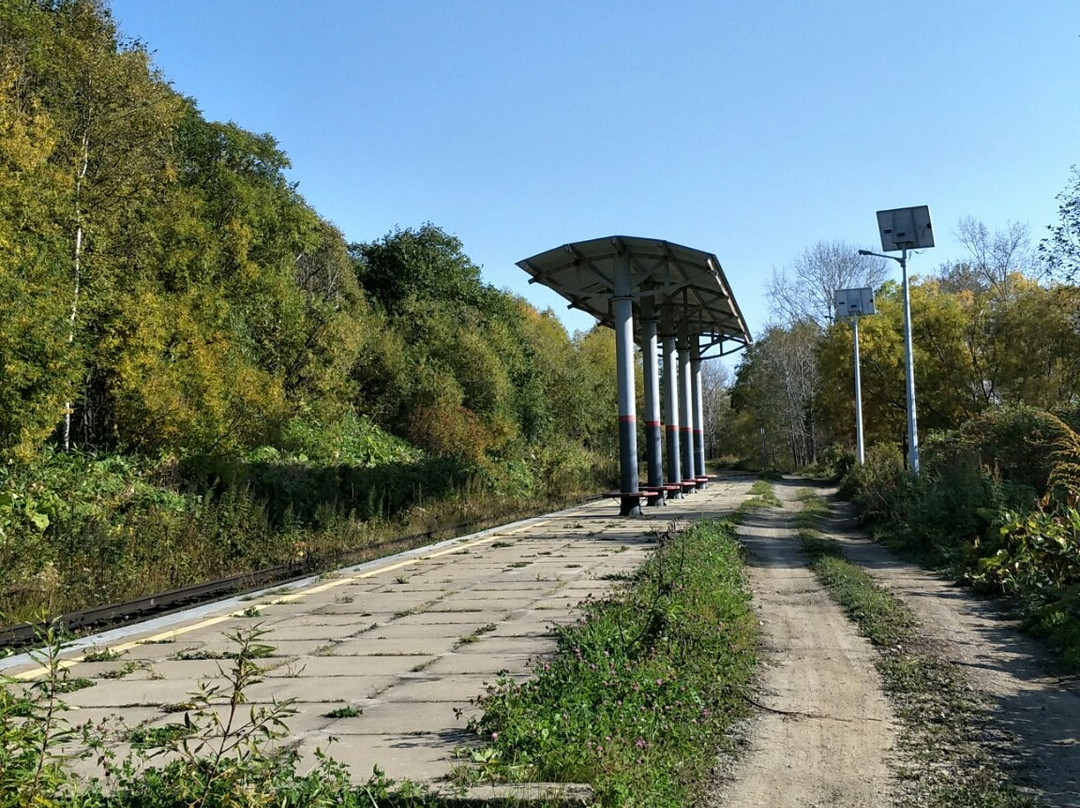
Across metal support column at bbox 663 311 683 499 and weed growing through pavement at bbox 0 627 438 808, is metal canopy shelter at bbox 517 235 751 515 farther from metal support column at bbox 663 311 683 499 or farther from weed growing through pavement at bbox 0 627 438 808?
weed growing through pavement at bbox 0 627 438 808

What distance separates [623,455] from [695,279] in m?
5.13

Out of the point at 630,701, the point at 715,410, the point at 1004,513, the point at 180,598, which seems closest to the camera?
the point at 630,701

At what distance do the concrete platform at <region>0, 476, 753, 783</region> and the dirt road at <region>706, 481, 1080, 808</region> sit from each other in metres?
1.72

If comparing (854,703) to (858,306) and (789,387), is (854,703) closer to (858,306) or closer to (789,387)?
(858,306)

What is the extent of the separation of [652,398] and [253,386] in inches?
409

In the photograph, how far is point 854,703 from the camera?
6.38 meters

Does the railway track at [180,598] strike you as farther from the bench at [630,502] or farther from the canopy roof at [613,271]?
the canopy roof at [613,271]

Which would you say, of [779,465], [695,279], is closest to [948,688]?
[695,279]

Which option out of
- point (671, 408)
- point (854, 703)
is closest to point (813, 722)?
point (854, 703)

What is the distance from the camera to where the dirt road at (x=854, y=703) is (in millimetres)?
4797

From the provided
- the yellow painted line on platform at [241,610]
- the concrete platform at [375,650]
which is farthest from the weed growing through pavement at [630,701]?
the yellow painted line on platform at [241,610]

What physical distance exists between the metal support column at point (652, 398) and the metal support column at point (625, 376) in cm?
172

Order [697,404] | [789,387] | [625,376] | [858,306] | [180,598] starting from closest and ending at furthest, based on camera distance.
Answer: [180,598]
[625,376]
[858,306]
[697,404]
[789,387]

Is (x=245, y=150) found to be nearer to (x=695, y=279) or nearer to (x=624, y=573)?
(x=695, y=279)
